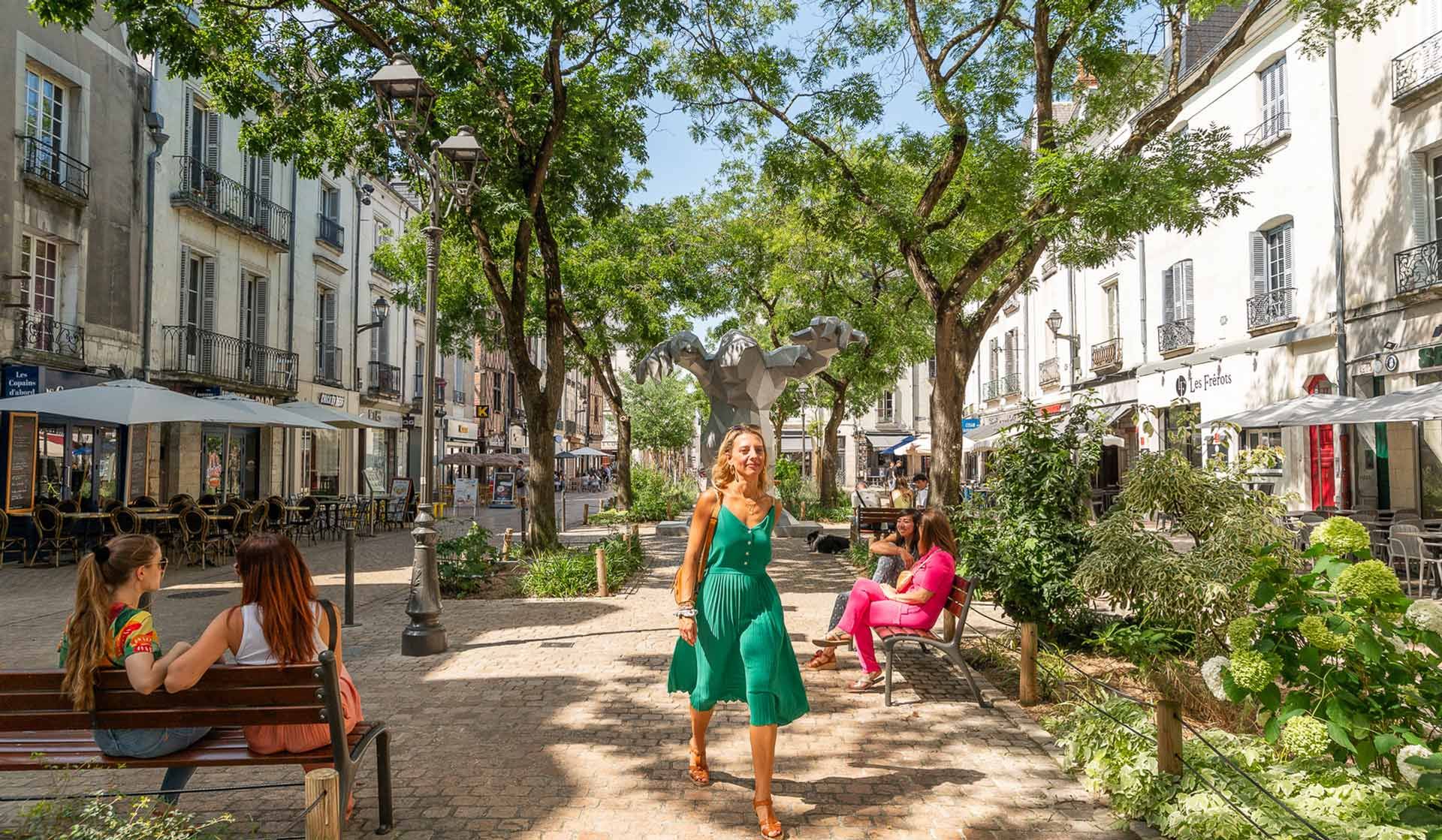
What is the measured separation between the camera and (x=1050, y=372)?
2966cm

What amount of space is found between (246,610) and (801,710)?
248cm

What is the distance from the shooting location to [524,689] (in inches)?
248

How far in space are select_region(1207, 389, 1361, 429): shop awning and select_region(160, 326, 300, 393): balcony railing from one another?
18995 millimetres

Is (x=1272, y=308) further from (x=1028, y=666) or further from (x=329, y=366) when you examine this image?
(x=329, y=366)

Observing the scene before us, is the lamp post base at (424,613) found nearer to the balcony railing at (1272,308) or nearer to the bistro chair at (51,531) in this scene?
the bistro chair at (51,531)

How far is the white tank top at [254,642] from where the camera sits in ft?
11.9

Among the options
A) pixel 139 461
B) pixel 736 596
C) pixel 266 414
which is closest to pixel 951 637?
pixel 736 596

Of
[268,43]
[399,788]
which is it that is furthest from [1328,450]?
[268,43]

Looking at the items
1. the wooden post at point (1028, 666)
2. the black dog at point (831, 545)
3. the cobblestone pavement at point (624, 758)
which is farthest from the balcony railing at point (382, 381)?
the wooden post at point (1028, 666)

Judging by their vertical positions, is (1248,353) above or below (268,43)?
below

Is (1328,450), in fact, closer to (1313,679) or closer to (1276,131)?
(1276,131)

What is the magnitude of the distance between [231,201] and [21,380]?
7.82 meters

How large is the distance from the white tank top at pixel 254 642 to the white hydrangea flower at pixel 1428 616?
4138mm

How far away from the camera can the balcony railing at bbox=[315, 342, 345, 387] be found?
25188 millimetres
